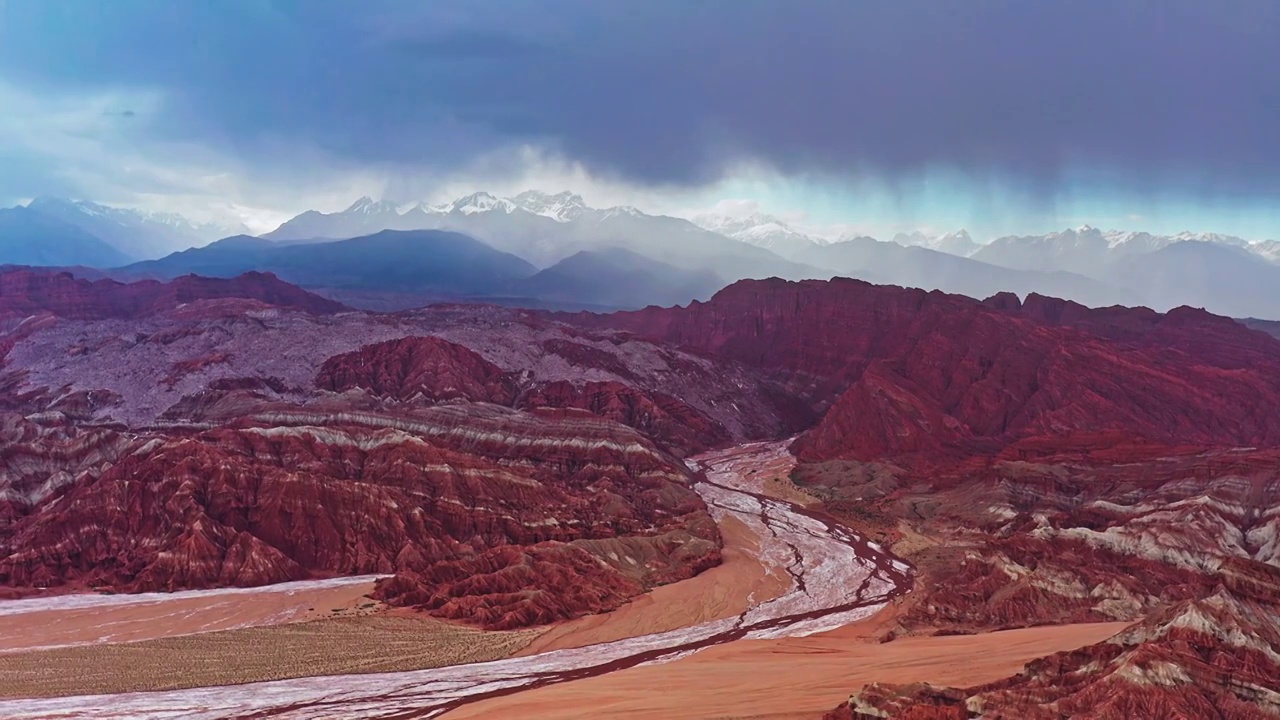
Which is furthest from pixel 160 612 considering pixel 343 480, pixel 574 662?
pixel 574 662

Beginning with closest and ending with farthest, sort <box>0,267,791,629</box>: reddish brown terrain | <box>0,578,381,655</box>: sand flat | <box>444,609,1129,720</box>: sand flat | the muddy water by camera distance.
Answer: <box>444,609,1129,720</box>: sand flat → the muddy water → <box>0,578,381,655</box>: sand flat → <box>0,267,791,629</box>: reddish brown terrain

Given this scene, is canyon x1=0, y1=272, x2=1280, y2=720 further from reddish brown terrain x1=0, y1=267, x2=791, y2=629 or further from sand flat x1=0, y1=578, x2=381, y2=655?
sand flat x1=0, y1=578, x2=381, y2=655

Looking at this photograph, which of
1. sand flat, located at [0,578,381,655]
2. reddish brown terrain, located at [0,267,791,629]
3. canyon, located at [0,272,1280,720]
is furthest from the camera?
reddish brown terrain, located at [0,267,791,629]

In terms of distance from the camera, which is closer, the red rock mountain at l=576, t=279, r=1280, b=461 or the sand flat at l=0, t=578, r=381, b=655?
the sand flat at l=0, t=578, r=381, b=655

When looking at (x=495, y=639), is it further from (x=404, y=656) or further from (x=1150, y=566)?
(x=1150, y=566)

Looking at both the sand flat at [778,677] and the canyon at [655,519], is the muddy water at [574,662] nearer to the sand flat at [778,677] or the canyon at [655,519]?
the canyon at [655,519]

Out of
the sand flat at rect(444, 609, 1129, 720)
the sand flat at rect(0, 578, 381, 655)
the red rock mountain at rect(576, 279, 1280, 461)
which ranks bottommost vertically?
the sand flat at rect(0, 578, 381, 655)

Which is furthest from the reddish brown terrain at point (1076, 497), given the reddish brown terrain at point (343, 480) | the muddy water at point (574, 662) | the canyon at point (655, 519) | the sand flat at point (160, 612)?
the sand flat at point (160, 612)

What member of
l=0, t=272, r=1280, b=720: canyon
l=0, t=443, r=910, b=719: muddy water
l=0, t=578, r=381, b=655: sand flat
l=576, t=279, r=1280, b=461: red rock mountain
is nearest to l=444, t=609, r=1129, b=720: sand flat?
l=0, t=272, r=1280, b=720: canyon
